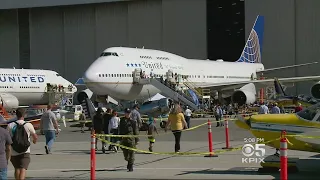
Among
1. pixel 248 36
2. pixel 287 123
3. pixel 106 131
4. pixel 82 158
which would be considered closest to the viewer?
pixel 287 123

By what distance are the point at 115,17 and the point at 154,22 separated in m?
4.60

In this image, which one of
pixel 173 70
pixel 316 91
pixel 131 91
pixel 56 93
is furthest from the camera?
pixel 56 93

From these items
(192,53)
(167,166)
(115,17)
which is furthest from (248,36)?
(167,166)

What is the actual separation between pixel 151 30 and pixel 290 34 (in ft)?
48.9

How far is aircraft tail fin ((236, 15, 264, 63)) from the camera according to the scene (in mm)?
52531

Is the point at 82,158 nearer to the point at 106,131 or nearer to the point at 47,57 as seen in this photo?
the point at 106,131

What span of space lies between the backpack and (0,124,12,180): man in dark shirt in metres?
0.51

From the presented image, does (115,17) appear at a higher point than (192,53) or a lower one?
higher

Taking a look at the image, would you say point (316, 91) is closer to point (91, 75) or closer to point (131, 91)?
point (131, 91)

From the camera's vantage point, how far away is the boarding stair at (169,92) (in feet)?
117

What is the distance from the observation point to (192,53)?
58094mm

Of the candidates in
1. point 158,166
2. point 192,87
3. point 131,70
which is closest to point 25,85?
point 131,70

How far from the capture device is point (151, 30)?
5972cm

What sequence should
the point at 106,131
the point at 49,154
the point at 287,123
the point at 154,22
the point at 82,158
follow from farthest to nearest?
the point at 154,22, the point at 106,131, the point at 49,154, the point at 82,158, the point at 287,123
